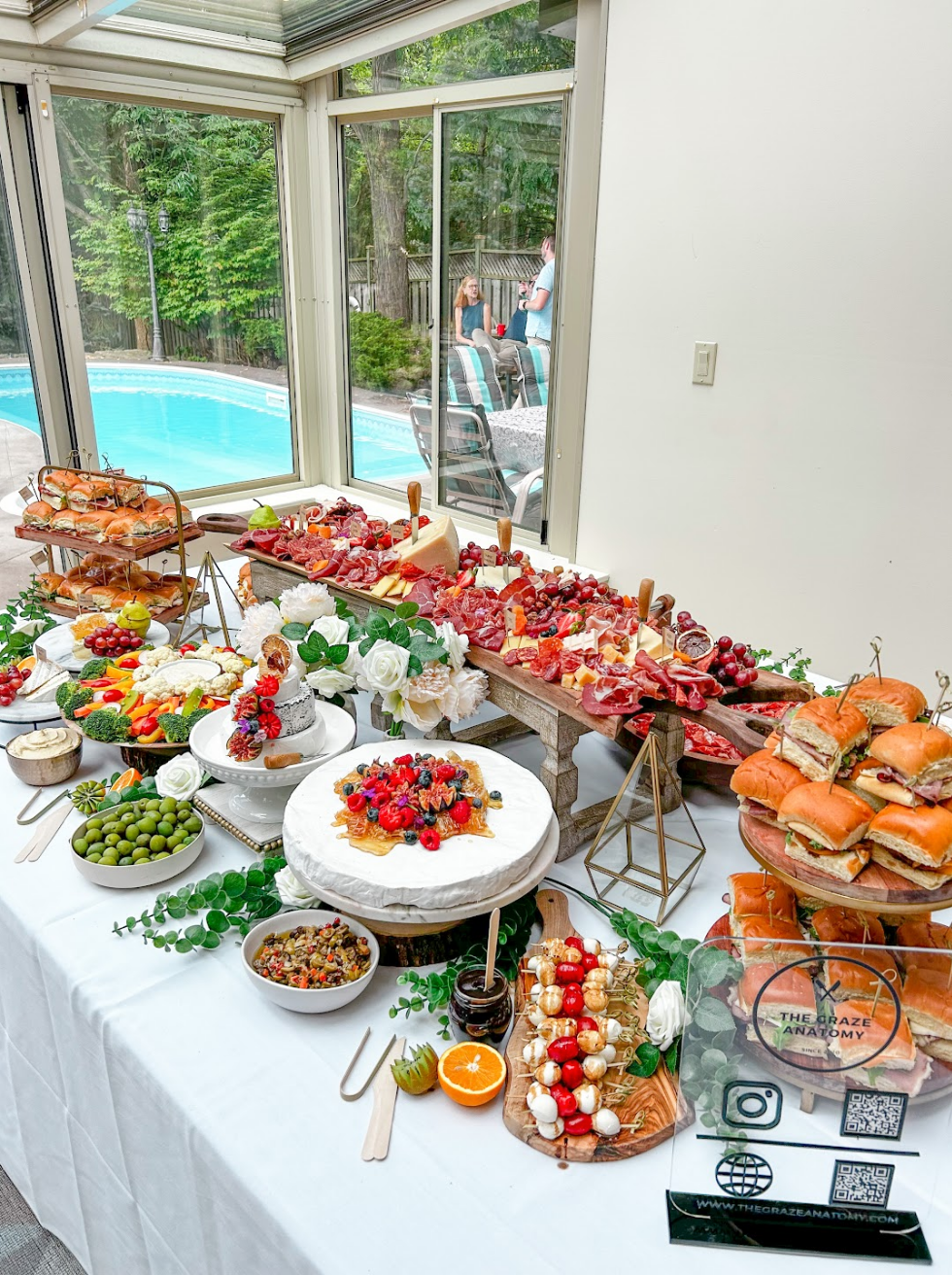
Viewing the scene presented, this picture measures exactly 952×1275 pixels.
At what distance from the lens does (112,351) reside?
4.32 metres

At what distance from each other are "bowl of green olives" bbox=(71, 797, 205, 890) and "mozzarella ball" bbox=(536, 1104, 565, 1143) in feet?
2.49

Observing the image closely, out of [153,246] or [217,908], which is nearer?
[217,908]

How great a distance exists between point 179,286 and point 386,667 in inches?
142

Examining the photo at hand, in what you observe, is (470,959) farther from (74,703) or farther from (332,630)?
(74,703)

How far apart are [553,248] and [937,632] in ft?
6.78

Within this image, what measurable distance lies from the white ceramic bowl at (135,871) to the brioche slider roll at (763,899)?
0.89m

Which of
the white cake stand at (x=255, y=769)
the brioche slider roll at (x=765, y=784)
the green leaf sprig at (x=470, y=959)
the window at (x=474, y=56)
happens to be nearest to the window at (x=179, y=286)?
the window at (x=474, y=56)

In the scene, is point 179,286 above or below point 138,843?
above

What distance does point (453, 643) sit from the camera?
1.72 m

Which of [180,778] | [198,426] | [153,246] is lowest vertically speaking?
[180,778]

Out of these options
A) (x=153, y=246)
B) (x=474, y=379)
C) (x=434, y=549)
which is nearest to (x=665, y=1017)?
(x=434, y=549)

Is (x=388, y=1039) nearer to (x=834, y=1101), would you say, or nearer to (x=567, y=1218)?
(x=567, y=1218)

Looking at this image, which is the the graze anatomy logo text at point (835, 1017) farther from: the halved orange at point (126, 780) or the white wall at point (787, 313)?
the white wall at point (787, 313)

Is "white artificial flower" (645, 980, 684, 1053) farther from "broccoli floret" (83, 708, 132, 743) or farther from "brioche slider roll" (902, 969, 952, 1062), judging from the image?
"broccoli floret" (83, 708, 132, 743)
